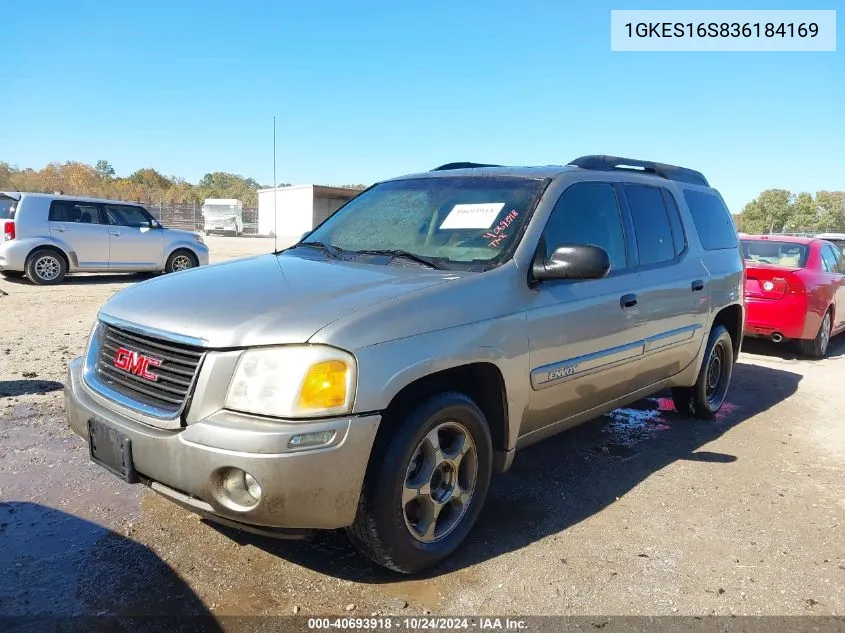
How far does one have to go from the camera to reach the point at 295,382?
2332 millimetres

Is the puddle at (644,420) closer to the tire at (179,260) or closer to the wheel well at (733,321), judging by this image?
the wheel well at (733,321)

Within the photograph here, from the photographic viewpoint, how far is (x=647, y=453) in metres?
4.49

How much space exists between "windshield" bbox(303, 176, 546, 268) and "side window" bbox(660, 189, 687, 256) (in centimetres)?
148

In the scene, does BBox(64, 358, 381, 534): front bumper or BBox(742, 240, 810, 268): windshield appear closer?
BBox(64, 358, 381, 534): front bumper

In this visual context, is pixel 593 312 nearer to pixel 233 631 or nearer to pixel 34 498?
pixel 233 631

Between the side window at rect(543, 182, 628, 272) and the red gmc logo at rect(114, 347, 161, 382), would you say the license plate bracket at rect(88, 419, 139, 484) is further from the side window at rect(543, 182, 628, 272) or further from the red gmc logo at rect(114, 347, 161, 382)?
the side window at rect(543, 182, 628, 272)

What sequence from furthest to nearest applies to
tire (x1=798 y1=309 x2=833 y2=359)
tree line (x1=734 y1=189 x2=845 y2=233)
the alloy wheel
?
tree line (x1=734 y1=189 x2=845 y2=233) < tire (x1=798 y1=309 x2=833 y2=359) < the alloy wheel

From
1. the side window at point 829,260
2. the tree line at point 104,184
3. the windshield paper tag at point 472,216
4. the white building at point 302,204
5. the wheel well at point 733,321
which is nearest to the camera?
the windshield paper tag at point 472,216

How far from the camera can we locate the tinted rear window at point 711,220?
4941 mm

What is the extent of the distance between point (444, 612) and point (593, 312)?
5.77ft

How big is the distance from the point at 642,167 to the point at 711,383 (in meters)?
2.03

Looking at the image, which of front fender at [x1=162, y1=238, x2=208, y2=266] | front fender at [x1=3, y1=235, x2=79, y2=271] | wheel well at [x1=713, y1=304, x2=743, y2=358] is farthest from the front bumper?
front fender at [x1=162, y1=238, x2=208, y2=266]

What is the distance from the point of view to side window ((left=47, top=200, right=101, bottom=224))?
1192cm

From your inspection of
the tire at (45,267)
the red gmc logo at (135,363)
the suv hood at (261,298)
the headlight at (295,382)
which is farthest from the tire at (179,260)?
the headlight at (295,382)
